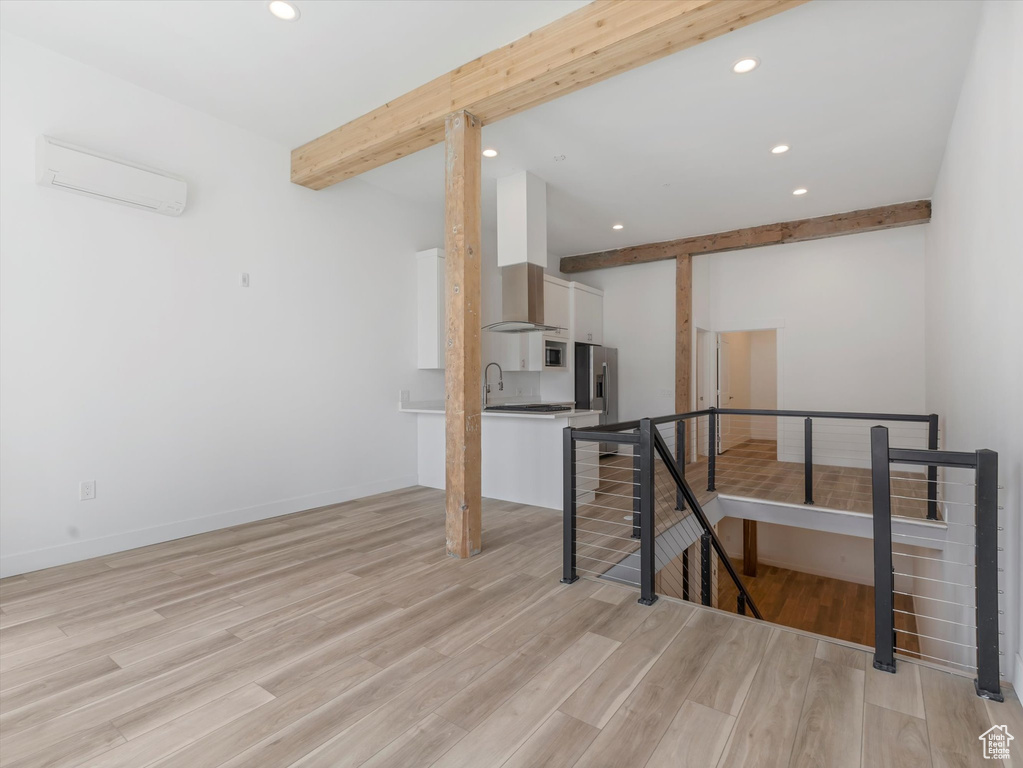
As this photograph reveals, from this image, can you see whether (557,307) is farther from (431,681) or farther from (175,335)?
(431,681)

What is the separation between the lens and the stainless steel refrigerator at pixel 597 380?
22.4ft

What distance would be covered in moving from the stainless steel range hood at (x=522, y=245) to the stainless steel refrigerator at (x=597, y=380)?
2139 mm

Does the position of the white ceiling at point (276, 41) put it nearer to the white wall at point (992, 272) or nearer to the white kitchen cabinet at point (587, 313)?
the white wall at point (992, 272)

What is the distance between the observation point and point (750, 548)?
724 cm

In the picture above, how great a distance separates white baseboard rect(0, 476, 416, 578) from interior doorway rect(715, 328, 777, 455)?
19.0ft

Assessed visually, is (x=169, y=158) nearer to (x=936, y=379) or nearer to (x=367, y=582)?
(x=367, y=582)

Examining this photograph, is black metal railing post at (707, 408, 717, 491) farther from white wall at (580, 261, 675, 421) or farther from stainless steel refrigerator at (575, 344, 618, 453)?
white wall at (580, 261, 675, 421)

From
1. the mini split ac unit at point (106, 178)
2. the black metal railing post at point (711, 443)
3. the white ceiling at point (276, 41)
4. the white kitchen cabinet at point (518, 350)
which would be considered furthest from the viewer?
the white kitchen cabinet at point (518, 350)

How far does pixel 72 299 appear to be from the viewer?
127 inches

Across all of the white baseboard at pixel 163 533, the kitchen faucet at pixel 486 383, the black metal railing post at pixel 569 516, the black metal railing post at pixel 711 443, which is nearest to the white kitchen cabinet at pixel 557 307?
the kitchen faucet at pixel 486 383

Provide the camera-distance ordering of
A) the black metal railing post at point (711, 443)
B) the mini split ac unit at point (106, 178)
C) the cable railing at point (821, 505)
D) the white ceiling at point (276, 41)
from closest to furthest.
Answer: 1. the cable railing at point (821, 505)
2. the white ceiling at point (276, 41)
3. the mini split ac unit at point (106, 178)
4. the black metal railing post at point (711, 443)

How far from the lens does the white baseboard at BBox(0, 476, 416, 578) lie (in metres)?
3.08

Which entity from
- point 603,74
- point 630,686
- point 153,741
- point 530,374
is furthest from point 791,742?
point 530,374

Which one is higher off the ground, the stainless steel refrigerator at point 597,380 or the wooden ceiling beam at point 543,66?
the wooden ceiling beam at point 543,66
